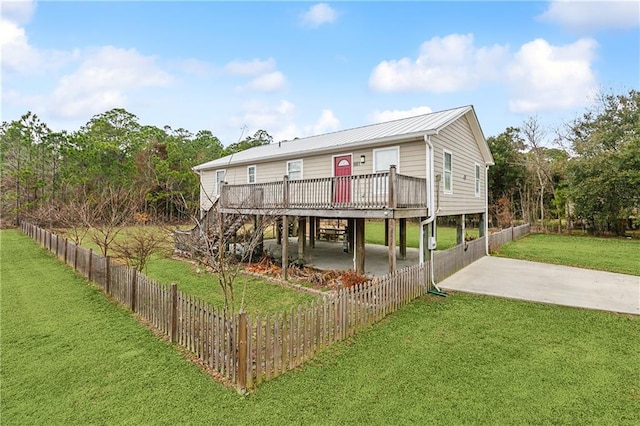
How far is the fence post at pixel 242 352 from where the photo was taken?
436 centimetres

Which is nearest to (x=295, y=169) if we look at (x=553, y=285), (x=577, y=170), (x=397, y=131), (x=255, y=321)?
(x=397, y=131)

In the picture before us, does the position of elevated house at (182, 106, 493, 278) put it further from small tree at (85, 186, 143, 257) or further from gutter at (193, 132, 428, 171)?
small tree at (85, 186, 143, 257)

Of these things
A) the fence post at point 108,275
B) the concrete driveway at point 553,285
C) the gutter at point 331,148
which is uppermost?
the gutter at point 331,148

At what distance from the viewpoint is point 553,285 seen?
9617 mm

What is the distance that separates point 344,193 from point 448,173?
4.52 m

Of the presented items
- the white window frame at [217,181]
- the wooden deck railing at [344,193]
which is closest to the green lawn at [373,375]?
the wooden deck railing at [344,193]

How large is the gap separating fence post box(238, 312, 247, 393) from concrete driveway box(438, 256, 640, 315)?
22.3 ft

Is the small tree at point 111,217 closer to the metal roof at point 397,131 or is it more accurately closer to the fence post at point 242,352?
the metal roof at point 397,131

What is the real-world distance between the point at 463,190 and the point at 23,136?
39009 mm

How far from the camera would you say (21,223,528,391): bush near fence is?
14.9 feet

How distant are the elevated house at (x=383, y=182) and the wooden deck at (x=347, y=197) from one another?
0.03m

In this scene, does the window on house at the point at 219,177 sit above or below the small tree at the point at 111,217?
above

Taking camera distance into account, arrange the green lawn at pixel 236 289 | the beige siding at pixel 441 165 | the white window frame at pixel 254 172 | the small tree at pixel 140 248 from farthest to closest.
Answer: the white window frame at pixel 254 172
the beige siding at pixel 441 165
the small tree at pixel 140 248
the green lawn at pixel 236 289

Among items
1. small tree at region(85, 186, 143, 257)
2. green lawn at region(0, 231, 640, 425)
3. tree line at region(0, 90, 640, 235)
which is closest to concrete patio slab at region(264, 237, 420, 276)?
green lawn at region(0, 231, 640, 425)
